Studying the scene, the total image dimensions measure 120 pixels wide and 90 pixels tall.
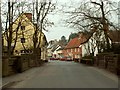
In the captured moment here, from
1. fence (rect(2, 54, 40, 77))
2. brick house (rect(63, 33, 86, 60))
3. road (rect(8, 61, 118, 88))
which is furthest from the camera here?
brick house (rect(63, 33, 86, 60))

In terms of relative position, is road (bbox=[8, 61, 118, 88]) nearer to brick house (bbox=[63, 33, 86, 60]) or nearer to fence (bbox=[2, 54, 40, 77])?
fence (bbox=[2, 54, 40, 77])

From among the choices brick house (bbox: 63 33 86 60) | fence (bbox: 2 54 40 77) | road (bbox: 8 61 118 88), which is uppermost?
brick house (bbox: 63 33 86 60)

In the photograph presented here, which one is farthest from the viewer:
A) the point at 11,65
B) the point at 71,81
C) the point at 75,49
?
the point at 75,49

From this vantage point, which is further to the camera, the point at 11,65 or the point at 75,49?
the point at 75,49

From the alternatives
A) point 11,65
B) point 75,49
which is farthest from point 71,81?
point 75,49

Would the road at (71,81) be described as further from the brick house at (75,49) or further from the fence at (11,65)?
the brick house at (75,49)

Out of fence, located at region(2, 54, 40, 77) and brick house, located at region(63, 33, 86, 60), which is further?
brick house, located at region(63, 33, 86, 60)

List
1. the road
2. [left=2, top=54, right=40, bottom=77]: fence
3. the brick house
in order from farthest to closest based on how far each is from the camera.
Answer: the brick house
[left=2, top=54, right=40, bottom=77]: fence
the road

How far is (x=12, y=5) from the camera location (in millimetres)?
30359

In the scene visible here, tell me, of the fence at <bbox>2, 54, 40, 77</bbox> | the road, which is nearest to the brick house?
the fence at <bbox>2, 54, 40, 77</bbox>

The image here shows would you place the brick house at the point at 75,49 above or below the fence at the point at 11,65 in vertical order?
above

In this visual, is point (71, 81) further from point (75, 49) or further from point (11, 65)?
point (75, 49)

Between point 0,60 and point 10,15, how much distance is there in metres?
9.79

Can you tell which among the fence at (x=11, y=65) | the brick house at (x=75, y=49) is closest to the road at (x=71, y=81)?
the fence at (x=11, y=65)
